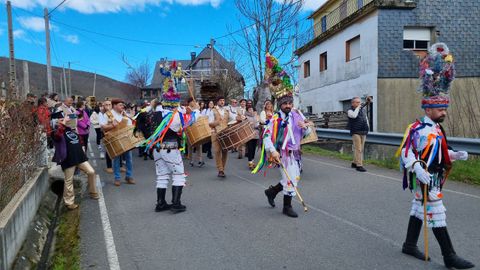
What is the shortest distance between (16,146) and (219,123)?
18.3 ft

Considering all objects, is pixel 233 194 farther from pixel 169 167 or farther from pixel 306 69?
pixel 306 69

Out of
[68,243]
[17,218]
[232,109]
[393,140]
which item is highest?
[232,109]

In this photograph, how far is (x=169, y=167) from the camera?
21.8ft

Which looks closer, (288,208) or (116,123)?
(288,208)

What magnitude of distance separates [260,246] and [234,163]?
711 centimetres

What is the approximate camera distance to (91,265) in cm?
442

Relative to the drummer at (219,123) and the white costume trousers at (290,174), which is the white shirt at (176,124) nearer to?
the white costume trousers at (290,174)

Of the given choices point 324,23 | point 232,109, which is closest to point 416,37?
point 324,23

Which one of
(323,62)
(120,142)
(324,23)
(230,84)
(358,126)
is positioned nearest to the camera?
(120,142)

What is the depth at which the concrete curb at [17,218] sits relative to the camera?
3.91 metres

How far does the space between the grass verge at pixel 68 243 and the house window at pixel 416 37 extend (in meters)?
16.0

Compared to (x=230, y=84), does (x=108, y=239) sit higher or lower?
lower

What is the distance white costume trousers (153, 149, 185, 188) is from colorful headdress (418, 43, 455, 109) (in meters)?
3.80

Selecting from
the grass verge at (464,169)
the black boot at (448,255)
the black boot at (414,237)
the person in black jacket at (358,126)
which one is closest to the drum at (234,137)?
the person in black jacket at (358,126)
